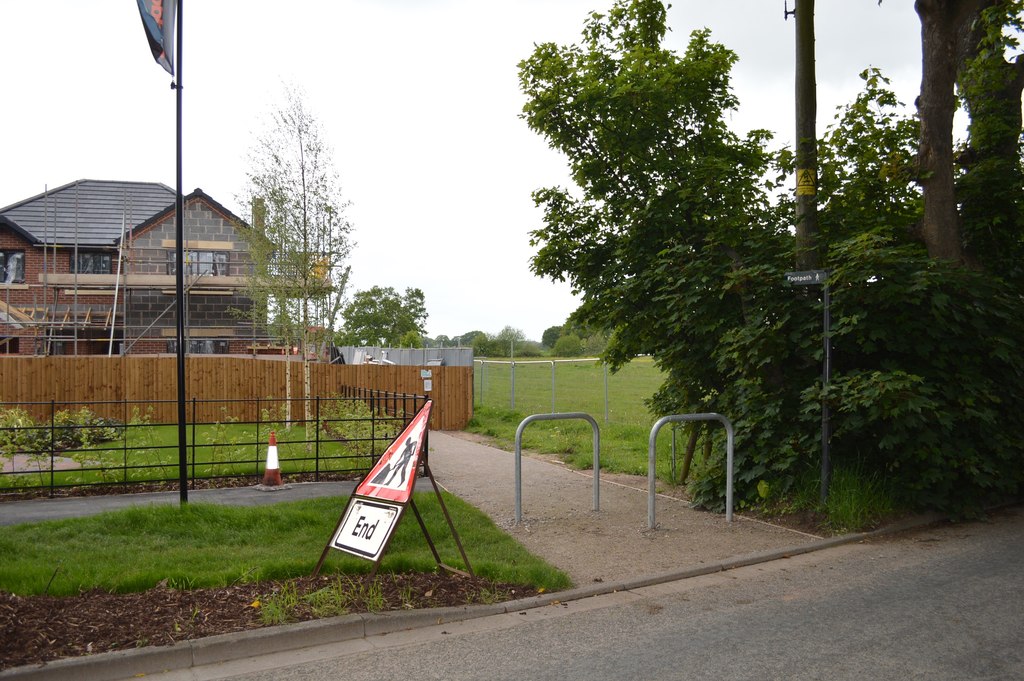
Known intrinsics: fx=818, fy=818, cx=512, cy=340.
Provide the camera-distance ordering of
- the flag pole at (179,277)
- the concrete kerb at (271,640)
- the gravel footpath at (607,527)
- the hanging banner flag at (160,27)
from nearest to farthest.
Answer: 1. the concrete kerb at (271,640)
2. the gravel footpath at (607,527)
3. the hanging banner flag at (160,27)
4. the flag pole at (179,277)

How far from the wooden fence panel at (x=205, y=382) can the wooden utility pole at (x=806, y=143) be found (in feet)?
41.8

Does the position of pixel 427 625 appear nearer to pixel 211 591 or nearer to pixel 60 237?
pixel 211 591

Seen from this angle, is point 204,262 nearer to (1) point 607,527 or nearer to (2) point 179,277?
(2) point 179,277

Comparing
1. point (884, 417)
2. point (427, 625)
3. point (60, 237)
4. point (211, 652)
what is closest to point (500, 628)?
point (427, 625)

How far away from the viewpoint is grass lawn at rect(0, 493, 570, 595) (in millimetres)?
6320

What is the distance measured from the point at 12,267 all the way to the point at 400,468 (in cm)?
3241

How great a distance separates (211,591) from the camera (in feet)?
20.1

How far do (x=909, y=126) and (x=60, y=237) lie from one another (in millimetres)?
31755

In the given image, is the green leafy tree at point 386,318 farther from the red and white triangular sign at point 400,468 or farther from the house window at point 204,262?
the red and white triangular sign at point 400,468

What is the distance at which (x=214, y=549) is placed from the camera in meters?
7.35

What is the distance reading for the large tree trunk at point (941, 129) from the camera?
32.3 feet

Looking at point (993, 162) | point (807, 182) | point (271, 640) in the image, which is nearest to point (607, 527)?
point (271, 640)

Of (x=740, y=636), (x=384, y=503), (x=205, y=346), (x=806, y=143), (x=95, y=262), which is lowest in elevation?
(x=740, y=636)

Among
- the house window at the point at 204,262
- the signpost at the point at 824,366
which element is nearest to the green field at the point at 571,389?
the signpost at the point at 824,366
